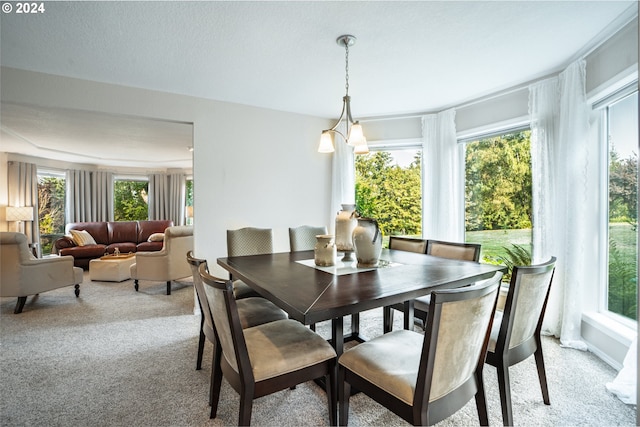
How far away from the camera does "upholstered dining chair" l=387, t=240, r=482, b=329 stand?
2.36m

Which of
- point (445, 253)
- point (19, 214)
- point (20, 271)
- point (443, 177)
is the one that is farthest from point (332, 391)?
point (19, 214)

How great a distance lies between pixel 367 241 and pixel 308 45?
1.60 metres

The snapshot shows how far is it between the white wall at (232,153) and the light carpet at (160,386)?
1.24m

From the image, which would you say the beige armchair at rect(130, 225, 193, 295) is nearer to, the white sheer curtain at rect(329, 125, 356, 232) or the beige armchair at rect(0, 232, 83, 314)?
the beige armchair at rect(0, 232, 83, 314)

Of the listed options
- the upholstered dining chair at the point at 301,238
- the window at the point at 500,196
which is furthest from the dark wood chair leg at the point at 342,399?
the window at the point at 500,196

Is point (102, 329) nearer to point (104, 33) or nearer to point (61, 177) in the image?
point (104, 33)

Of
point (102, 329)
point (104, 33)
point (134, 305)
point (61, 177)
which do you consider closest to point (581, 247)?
point (104, 33)

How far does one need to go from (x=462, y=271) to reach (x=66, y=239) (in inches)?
281

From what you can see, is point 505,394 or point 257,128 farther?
point 257,128

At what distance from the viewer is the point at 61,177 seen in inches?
284

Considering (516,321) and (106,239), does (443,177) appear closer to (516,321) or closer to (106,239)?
(516,321)

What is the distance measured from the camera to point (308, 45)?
242 centimetres

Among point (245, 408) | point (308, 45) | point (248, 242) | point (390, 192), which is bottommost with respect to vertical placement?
point (245, 408)

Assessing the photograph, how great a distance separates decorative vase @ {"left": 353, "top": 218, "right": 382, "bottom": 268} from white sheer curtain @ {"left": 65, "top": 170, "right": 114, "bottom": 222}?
782cm
